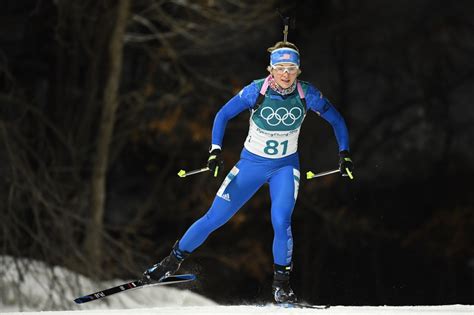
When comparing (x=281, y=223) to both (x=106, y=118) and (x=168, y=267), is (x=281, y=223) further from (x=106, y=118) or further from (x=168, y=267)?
(x=106, y=118)

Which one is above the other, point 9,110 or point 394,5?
point 394,5

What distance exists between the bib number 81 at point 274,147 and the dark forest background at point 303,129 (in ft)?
23.2

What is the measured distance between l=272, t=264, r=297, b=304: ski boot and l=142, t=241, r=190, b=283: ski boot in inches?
27.5

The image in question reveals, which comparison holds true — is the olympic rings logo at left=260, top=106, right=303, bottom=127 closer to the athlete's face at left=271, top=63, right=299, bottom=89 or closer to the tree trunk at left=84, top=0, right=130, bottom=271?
the athlete's face at left=271, top=63, right=299, bottom=89

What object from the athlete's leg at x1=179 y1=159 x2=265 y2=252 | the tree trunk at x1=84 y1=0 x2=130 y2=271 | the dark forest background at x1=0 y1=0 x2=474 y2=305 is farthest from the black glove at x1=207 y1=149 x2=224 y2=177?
the dark forest background at x1=0 y1=0 x2=474 y2=305

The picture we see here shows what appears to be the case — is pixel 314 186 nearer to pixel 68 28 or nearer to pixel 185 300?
pixel 68 28

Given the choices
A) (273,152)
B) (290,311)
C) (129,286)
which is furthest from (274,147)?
(129,286)

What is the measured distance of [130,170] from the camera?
58.2ft

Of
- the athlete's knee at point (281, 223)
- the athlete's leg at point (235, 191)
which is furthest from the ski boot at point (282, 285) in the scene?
the athlete's leg at point (235, 191)

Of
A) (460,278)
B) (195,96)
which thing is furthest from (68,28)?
(460,278)

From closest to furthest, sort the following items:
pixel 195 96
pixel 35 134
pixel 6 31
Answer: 1. pixel 35 134
2. pixel 6 31
3. pixel 195 96

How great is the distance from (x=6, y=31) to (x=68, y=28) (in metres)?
1.30

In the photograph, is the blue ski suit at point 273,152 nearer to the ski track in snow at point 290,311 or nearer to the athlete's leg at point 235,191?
the athlete's leg at point 235,191

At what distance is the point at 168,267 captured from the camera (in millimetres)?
7309
